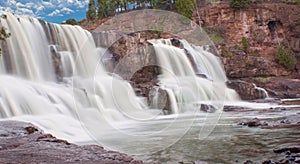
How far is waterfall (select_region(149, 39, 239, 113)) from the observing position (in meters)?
21.1

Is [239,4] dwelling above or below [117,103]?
above

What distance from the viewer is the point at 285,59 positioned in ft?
122

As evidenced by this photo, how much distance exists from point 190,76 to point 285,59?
17815 mm

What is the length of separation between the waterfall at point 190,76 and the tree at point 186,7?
13.9m

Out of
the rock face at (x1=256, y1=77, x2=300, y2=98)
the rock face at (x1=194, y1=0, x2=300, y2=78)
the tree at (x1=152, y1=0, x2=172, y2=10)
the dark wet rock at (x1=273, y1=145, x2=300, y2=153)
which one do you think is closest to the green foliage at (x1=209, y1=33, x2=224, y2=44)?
the rock face at (x1=194, y1=0, x2=300, y2=78)

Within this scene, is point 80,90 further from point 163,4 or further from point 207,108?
point 163,4

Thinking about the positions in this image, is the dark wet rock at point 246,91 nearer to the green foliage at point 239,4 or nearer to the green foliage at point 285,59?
the green foliage at point 285,59

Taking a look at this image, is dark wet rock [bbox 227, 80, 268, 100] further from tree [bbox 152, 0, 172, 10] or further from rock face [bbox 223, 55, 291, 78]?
tree [bbox 152, 0, 172, 10]

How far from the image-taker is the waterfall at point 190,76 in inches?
832

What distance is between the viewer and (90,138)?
10742 mm

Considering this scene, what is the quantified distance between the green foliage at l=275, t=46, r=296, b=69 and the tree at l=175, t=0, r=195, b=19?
13.4m

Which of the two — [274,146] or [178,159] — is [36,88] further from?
[274,146]

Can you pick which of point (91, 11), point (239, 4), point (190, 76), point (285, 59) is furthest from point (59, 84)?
point (91, 11)

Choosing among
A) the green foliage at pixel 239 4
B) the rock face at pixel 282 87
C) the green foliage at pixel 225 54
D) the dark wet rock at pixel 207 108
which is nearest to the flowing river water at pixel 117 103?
the dark wet rock at pixel 207 108
